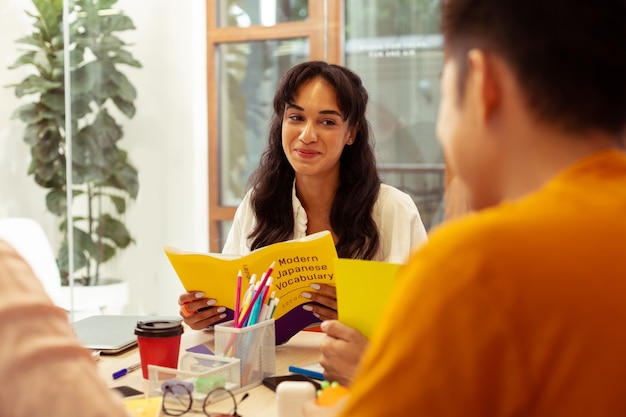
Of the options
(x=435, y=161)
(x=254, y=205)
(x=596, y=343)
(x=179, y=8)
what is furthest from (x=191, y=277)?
(x=179, y=8)

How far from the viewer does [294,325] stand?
1745 millimetres

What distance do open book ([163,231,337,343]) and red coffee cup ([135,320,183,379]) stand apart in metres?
0.23

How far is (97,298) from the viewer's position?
12.6 feet

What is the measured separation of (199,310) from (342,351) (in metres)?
0.54

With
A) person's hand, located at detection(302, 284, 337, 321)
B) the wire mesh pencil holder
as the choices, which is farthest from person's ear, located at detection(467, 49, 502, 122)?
person's hand, located at detection(302, 284, 337, 321)

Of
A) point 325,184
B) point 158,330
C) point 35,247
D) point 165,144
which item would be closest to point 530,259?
point 158,330

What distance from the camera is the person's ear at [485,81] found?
2.10 feet

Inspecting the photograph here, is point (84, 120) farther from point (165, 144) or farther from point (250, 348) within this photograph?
point (250, 348)

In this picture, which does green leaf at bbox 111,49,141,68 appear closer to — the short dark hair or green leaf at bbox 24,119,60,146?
green leaf at bbox 24,119,60,146

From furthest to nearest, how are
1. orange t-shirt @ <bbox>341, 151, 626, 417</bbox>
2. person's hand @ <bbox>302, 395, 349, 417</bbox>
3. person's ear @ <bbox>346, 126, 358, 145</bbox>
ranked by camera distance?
1. person's ear @ <bbox>346, 126, 358, 145</bbox>
2. person's hand @ <bbox>302, 395, 349, 417</bbox>
3. orange t-shirt @ <bbox>341, 151, 626, 417</bbox>

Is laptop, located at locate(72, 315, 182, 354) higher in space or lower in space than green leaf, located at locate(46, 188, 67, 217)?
lower

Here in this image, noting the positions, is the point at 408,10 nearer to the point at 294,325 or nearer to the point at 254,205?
the point at 254,205

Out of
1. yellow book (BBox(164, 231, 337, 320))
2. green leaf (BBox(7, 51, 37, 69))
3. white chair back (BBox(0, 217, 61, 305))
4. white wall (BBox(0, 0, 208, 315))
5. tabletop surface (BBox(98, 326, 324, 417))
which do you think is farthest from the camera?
white wall (BBox(0, 0, 208, 315))

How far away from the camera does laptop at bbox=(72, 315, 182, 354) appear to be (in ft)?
5.60
